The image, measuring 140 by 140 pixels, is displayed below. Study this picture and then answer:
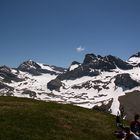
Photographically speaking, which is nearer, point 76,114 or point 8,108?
point 8,108

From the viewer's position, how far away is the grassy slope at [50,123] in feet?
120

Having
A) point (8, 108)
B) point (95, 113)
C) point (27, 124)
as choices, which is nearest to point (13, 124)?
point (27, 124)

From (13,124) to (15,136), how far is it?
13.0 feet

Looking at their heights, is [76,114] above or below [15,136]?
above

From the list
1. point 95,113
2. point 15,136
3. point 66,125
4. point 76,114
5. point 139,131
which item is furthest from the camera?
point 95,113

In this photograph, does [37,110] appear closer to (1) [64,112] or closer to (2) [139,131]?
(1) [64,112]

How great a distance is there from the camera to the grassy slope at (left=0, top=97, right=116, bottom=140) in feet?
120

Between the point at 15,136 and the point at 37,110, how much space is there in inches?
449

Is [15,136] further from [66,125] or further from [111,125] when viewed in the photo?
[111,125]

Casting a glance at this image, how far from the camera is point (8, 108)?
45188 mm

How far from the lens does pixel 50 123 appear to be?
41094 mm

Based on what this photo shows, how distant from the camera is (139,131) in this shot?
37250 millimetres

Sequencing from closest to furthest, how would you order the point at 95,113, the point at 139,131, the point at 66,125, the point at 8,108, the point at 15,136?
the point at 15,136
the point at 139,131
the point at 66,125
the point at 8,108
the point at 95,113

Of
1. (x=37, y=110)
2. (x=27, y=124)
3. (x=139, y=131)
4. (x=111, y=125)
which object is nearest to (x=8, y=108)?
(x=37, y=110)
